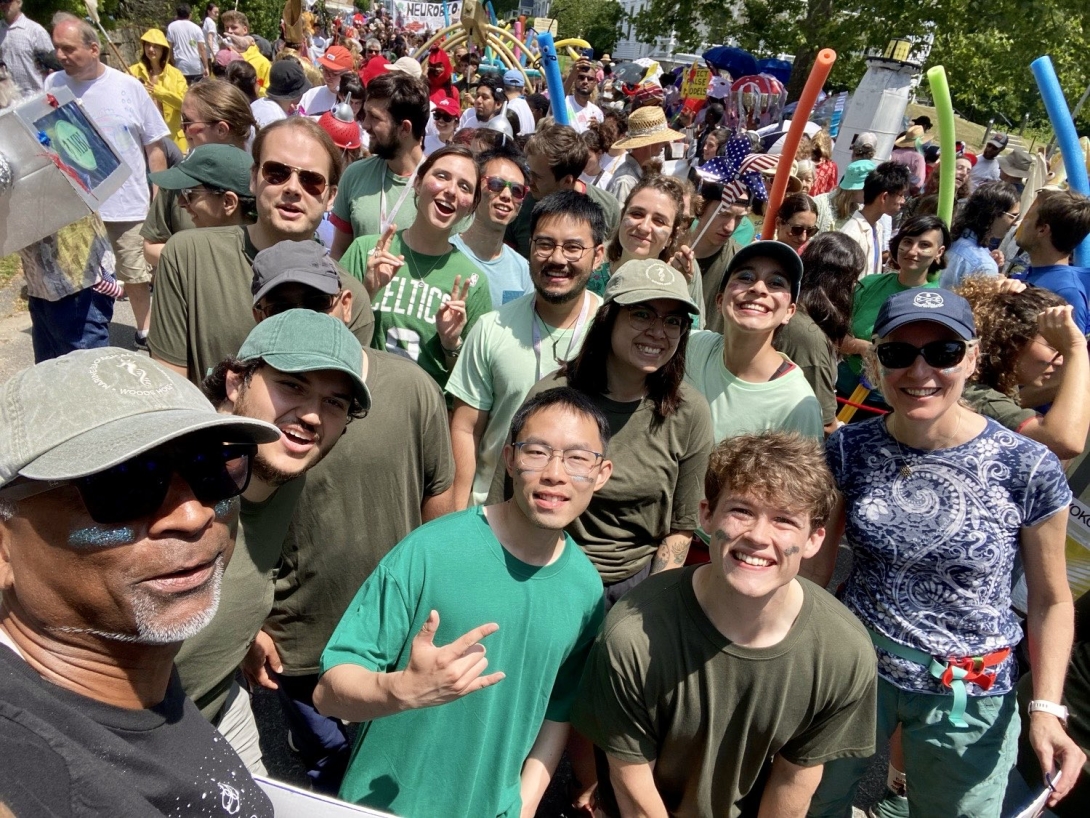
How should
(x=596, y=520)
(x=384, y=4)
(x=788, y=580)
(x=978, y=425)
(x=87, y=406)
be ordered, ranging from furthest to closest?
(x=384, y=4) < (x=596, y=520) < (x=978, y=425) < (x=788, y=580) < (x=87, y=406)

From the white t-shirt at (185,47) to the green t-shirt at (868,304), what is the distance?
1224 cm

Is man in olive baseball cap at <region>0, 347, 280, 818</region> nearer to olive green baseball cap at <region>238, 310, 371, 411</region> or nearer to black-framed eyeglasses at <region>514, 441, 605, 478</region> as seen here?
olive green baseball cap at <region>238, 310, 371, 411</region>

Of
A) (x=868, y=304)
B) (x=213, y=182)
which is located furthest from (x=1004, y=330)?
(x=213, y=182)

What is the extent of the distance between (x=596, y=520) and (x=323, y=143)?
6.09ft

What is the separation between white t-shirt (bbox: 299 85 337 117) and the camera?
8180 mm

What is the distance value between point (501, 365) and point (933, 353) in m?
1.44

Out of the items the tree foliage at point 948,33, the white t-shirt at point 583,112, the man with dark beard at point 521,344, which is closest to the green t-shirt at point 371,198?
the man with dark beard at point 521,344

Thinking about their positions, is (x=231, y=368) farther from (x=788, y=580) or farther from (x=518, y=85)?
(x=518, y=85)

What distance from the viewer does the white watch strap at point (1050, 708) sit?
6.95ft

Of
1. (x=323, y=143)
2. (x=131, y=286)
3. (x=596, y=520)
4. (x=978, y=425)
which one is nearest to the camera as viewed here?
(x=978, y=425)

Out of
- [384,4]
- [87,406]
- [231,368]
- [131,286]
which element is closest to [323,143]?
[231,368]

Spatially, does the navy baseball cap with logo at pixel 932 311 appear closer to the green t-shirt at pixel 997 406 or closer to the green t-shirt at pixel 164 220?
the green t-shirt at pixel 997 406

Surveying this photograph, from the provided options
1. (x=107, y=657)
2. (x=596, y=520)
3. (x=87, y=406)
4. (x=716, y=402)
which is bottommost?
(x=596, y=520)

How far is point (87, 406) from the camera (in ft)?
3.38
